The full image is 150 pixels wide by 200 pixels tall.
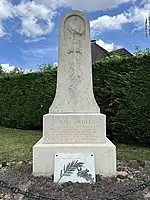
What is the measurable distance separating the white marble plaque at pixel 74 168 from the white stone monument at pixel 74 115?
0.57 ft

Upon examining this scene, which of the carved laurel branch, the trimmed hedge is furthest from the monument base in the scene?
the trimmed hedge

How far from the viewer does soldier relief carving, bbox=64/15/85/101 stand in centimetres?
463

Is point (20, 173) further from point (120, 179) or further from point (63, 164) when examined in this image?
point (120, 179)

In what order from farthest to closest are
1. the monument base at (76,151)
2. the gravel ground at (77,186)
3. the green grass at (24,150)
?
the green grass at (24,150), the monument base at (76,151), the gravel ground at (77,186)

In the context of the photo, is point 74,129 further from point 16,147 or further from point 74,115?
point 16,147

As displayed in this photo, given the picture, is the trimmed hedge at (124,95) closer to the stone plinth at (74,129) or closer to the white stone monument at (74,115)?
the white stone monument at (74,115)

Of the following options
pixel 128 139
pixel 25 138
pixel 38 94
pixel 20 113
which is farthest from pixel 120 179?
pixel 20 113

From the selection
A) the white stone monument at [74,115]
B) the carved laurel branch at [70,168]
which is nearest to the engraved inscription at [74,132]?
the white stone monument at [74,115]

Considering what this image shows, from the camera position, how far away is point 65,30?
472cm

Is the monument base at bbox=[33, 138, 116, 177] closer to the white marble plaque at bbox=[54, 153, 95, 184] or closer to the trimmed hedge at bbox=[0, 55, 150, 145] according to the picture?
the white marble plaque at bbox=[54, 153, 95, 184]

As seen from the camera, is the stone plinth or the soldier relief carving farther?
the soldier relief carving

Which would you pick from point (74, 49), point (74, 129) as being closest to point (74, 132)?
point (74, 129)

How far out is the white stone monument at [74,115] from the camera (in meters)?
4.14

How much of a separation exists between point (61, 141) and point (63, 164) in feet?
1.73
